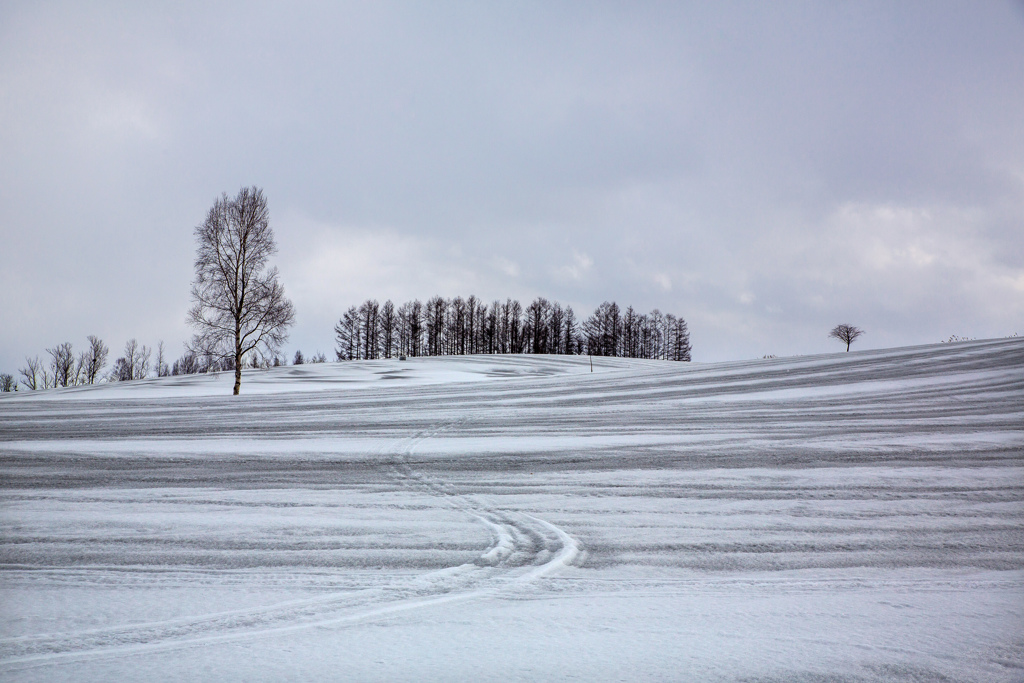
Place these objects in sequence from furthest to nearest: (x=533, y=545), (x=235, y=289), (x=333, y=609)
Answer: (x=235, y=289)
(x=533, y=545)
(x=333, y=609)

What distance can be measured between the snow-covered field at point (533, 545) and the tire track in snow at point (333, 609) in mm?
17

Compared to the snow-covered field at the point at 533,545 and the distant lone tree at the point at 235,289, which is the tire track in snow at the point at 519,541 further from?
the distant lone tree at the point at 235,289

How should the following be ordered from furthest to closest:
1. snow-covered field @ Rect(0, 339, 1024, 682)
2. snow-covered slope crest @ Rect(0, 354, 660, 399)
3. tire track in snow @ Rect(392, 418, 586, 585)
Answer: snow-covered slope crest @ Rect(0, 354, 660, 399) < tire track in snow @ Rect(392, 418, 586, 585) < snow-covered field @ Rect(0, 339, 1024, 682)

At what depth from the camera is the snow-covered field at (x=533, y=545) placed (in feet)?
7.75

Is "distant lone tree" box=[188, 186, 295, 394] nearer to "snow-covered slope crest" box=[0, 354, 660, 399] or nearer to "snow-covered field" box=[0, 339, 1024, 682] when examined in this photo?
"snow-covered slope crest" box=[0, 354, 660, 399]

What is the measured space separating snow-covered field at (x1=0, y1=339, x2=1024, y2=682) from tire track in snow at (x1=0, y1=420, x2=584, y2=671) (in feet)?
0.06

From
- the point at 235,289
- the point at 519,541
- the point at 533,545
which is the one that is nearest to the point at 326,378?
the point at 235,289

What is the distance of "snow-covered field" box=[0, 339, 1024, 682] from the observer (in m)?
2.36

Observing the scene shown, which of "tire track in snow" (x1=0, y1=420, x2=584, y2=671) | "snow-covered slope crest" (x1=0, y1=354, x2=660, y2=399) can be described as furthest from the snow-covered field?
"snow-covered slope crest" (x1=0, y1=354, x2=660, y2=399)

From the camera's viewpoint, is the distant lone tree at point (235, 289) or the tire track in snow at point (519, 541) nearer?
the tire track in snow at point (519, 541)

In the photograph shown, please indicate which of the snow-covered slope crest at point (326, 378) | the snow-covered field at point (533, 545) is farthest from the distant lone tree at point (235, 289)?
the snow-covered field at point (533, 545)

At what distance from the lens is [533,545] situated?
3.86 m

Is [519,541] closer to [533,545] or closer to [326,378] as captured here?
[533,545]

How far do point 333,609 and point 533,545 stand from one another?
1439 mm
